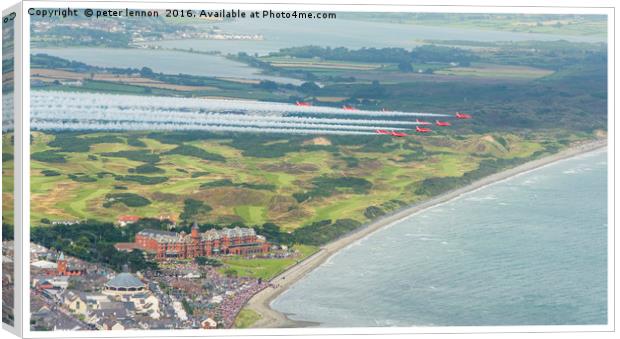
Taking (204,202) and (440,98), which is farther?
(440,98)

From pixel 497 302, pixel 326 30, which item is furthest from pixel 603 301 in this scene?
pixel 326 30

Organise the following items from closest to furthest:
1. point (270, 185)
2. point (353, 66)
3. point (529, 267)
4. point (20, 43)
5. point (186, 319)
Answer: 1. point (20, 43)
2. point (186, 319)
3. point (529, 267)
4. point (270, 185)
5. point (353, 66)

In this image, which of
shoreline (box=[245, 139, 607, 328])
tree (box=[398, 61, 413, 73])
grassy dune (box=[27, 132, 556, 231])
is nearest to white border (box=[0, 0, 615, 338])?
shoreline (box=[245, 139, 607, 328])

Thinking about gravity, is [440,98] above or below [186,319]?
above

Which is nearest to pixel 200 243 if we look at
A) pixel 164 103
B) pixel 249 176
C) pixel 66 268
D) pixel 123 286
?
pixel 123 286

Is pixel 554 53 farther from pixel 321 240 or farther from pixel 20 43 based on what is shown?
pixel 20 43

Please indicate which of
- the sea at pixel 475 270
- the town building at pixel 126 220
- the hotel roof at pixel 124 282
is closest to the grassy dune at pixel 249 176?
the town building at pixel 126 220

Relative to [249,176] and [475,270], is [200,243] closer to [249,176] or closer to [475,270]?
[249,176]
